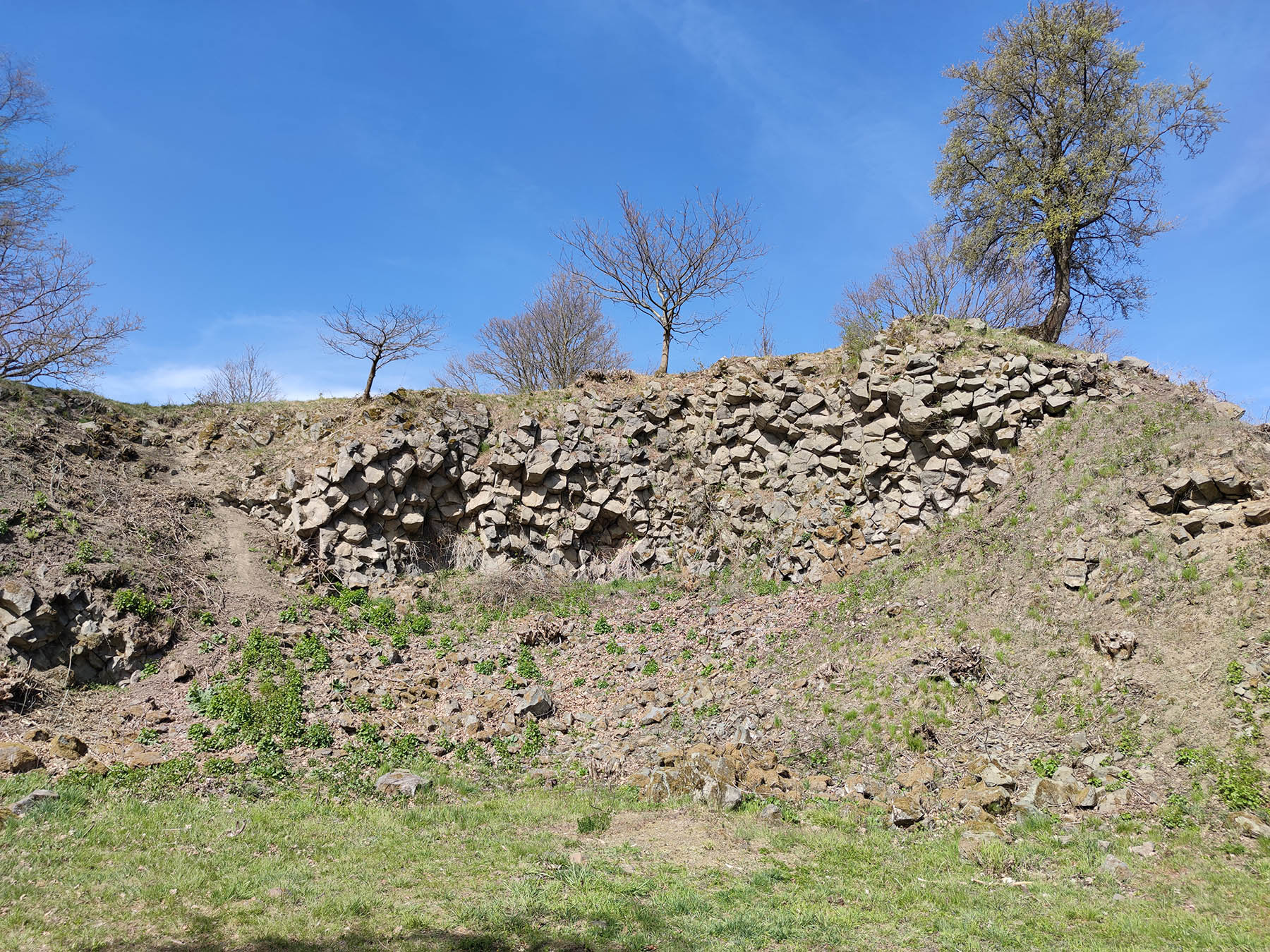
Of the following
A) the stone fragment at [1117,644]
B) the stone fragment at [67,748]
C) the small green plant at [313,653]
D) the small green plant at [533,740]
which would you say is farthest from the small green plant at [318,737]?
the stone fragment at [1117,644]

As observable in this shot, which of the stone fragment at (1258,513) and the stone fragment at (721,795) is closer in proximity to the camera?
the stone fragment at (721,795)

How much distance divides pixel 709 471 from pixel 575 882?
1313cm

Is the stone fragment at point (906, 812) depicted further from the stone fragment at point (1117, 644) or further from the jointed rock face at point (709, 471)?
the jointed rock face at point (709, 471)

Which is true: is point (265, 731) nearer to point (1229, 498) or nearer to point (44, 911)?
point (44, 911)

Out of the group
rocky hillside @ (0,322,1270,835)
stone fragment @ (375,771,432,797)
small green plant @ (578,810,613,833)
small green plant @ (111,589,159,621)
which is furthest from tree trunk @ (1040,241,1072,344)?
small green plant @ (111,589,159,621)

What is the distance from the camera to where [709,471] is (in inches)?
777

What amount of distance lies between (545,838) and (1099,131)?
863 inches

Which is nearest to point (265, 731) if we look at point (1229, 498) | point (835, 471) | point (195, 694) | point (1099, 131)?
point (195, 694)

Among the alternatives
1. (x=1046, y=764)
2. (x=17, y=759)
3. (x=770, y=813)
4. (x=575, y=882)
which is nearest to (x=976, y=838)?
(x=1046, y=764)

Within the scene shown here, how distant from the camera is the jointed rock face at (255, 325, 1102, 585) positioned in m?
16.4

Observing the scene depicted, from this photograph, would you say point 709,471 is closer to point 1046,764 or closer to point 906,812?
point 1046,764

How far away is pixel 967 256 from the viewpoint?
20.9m

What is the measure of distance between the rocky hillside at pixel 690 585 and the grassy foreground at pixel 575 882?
1000 mm

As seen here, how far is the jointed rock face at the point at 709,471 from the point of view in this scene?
646 inches
